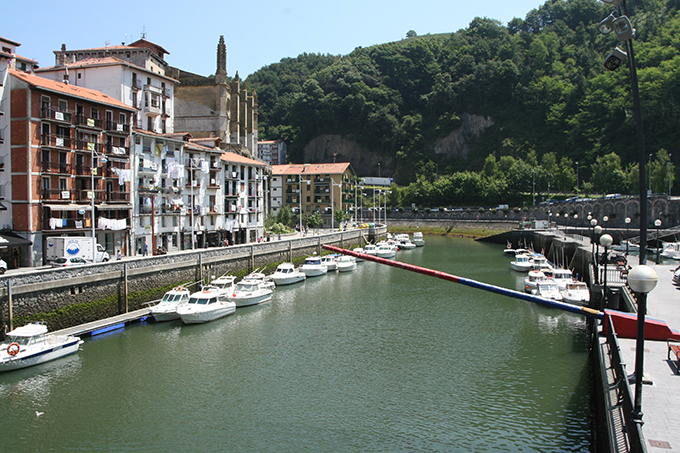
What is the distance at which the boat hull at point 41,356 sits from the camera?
2744 centimetres

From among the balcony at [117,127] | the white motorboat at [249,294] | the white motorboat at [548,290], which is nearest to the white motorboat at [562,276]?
the white motorboat at [548,290]

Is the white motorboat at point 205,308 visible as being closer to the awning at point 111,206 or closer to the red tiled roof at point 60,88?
the awning at point 111,206

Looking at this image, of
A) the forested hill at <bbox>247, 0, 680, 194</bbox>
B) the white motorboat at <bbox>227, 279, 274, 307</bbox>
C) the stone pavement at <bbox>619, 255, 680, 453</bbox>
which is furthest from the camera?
the forested hill at <bbox>247, 0, 680, 194</bbox>

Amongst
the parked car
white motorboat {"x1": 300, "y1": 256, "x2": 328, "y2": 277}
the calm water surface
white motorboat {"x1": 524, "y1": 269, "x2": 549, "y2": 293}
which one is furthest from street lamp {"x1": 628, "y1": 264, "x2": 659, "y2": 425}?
white motorboat {"x1": 300, "y1": 256, "x2": 328, "y2": 277}

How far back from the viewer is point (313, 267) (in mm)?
64125

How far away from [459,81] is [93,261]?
172 meters

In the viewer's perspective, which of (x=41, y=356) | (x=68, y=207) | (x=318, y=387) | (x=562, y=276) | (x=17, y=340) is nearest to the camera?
(x=318, y=387)

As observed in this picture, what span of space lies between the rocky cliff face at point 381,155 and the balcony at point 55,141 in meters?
131

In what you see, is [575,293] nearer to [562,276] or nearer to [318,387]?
[562,276]

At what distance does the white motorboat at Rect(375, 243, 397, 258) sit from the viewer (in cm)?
8081

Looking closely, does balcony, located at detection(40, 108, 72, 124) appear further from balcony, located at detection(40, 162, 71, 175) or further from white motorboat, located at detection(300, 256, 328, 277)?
white motorboat, located at detection(300, 256, 328, 277)

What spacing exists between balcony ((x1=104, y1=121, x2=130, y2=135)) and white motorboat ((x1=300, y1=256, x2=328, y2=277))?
2565 cm

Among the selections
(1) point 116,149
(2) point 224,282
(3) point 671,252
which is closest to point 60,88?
(1) point 116,149

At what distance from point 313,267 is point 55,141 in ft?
104
